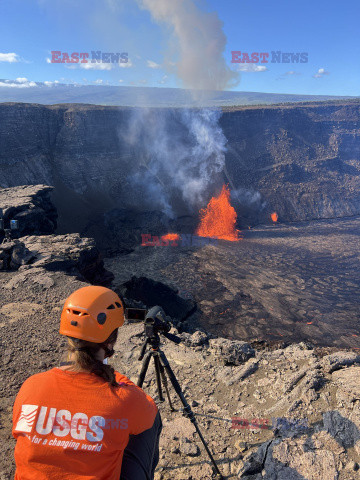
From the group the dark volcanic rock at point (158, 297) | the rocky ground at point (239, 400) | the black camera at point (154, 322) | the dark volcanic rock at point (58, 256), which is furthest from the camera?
the dark volcanic rock at point (158, 297)

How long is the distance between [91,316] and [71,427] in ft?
2.47

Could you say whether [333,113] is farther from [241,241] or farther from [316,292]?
[316,292]

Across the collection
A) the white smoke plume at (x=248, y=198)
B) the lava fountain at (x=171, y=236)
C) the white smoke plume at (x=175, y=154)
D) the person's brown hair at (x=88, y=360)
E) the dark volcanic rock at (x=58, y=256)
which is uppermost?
the white smoke plume at (x=175, y=154)

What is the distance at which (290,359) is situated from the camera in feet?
20.4

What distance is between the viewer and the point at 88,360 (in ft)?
7.55

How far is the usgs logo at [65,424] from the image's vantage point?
2.00 meters

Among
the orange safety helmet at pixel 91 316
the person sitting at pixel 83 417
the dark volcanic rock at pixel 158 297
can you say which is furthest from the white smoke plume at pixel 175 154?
the person sitting at pixel 83 417

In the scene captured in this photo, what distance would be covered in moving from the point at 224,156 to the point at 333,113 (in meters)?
31.2

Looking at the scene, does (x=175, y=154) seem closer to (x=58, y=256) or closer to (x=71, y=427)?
(x=58, y=256)

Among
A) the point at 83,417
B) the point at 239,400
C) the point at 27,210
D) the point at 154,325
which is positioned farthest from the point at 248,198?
the point at 83,417

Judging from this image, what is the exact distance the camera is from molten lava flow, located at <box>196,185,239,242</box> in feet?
108

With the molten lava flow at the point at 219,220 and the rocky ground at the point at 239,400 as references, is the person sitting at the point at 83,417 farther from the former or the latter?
the molten lava flow at the point at 219,220

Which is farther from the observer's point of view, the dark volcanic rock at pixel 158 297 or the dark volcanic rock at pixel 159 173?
the dark volcanic rock at pixel 159 173

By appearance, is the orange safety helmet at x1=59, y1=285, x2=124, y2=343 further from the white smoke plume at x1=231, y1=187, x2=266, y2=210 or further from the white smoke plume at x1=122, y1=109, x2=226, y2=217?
the white smoke plume at x1=231, y1=187, x2=266, y2=210
